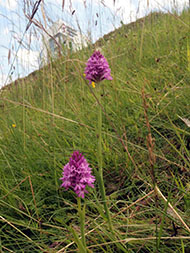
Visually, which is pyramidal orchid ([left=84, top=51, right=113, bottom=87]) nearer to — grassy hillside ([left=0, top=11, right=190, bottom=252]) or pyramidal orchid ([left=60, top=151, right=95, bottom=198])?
grassy hillside ([left=0, top=11, right=190, bottom=252])

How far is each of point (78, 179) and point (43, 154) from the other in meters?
1.00

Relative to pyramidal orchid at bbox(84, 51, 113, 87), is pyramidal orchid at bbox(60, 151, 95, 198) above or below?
below

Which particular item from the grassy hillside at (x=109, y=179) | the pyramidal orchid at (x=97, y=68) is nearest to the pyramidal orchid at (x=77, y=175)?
the grassy hillside at (x=109, y=179)

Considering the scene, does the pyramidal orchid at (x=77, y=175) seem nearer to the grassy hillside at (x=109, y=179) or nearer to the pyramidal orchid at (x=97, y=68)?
the grassy hillside at (x=109, y=179)

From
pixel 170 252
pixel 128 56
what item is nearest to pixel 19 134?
pixel 170 252

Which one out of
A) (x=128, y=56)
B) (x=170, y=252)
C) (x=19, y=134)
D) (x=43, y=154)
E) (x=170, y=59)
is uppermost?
(x=128, y=56)

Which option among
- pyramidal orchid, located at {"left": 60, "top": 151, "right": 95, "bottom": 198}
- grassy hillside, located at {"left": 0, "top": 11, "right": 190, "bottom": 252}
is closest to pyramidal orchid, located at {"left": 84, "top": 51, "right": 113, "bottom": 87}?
grassy hillside, located at {"left": 0, "top": 11, "right": 190, "bottom": 252}

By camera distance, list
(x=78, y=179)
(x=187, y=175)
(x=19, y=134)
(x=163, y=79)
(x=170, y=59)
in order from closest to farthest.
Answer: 1. (x=78, y=179)
2. (x=187, y=175)
3. (x=19, y=134)
4. (x=163, y=79)
5. (x=170, y=59)

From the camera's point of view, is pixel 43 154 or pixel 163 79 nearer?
pixel 43 154

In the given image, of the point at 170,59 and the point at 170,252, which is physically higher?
the point at 170,59

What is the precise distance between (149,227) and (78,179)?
1.44 ft

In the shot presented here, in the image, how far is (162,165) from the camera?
1.35m

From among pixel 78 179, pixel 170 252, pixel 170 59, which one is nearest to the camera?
pixel 78 179

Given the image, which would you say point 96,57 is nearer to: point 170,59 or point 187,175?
point 187,175
